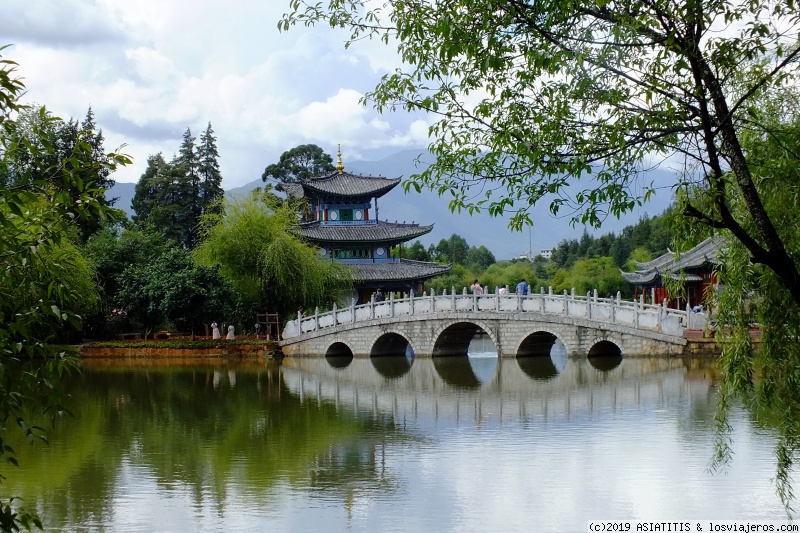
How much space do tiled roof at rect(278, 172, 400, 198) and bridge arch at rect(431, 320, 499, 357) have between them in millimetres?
8024

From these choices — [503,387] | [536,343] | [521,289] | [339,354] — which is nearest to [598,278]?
[339,354]

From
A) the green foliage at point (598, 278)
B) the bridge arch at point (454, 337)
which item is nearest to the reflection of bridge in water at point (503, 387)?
the bridge arch at point (454, 337)

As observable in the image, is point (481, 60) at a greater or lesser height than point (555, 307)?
greater

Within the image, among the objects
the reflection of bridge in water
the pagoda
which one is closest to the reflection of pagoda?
the pagoda

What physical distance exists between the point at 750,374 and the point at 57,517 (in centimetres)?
577

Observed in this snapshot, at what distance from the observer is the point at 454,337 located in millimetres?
23922

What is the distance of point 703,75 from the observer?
13.9ft

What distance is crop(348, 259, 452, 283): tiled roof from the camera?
29984 millimetres

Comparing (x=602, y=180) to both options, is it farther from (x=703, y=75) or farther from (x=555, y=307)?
(x=555, y=307)

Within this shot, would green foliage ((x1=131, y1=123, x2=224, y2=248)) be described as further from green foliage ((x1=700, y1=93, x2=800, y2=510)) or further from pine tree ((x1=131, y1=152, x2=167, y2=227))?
green foliage ((x1=700, y1=93, x2=800, y2=510))

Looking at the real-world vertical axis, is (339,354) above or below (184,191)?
Answer: below

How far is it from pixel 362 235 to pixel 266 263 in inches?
247

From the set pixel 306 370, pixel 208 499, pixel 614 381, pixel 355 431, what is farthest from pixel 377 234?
pixel 208 499

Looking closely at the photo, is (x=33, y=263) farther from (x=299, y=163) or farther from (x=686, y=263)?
(x=299, y=163)
